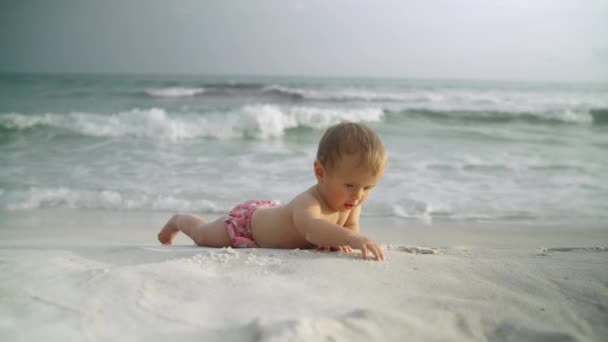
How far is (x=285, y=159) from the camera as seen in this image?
7734 millimetres

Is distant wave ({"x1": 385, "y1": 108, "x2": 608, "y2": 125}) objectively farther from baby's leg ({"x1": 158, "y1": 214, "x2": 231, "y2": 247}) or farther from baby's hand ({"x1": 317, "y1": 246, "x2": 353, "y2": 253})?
baby's hand ({"x1": 317, "y1": 246, "x2": 353, "y2": 253})

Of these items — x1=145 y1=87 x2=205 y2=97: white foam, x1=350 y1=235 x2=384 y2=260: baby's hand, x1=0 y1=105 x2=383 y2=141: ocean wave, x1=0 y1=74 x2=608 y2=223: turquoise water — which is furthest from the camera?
x1=145 y1=87 x2=205 y2=97: white foam

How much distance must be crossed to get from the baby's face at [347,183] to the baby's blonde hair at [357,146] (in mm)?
29

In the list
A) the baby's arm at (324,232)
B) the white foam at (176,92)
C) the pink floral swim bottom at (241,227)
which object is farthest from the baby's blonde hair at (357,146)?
the white foam at (176,92)

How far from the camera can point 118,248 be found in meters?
2.82

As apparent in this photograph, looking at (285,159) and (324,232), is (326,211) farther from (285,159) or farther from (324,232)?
(285,159)

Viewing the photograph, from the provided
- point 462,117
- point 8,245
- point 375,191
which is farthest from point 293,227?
point 462,117

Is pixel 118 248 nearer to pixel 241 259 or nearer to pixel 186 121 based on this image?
pixel 241 259

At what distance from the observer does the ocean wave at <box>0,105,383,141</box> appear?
1054 cm

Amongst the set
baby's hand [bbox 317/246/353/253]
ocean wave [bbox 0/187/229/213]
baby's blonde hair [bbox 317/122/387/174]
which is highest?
baby's blonde hair [bbox 317/122/387/174]

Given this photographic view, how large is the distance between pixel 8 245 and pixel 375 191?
3.63 m

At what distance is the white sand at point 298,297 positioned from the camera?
1535 mm

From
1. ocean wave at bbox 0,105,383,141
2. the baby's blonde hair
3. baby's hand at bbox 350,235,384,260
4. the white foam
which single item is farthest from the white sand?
the white foam

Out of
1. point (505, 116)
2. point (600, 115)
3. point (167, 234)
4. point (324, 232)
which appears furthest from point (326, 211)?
point (600, 115)
